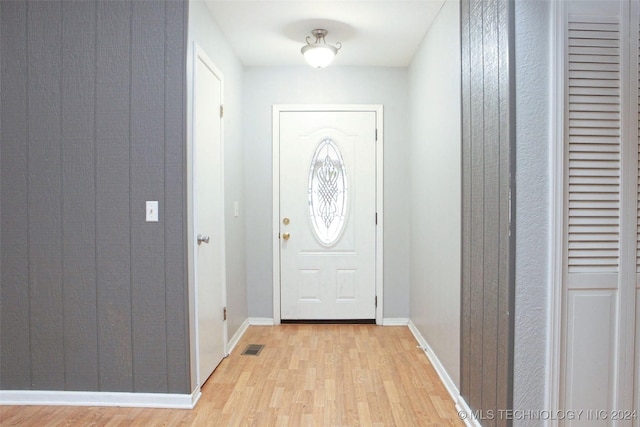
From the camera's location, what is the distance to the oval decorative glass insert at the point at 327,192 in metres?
3.96

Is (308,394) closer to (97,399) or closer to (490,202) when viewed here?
(97,399)

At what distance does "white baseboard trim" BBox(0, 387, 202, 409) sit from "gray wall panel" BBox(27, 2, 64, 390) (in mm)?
63

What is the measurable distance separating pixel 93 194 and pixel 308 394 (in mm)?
1747

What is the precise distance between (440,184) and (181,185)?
1693 millimetres

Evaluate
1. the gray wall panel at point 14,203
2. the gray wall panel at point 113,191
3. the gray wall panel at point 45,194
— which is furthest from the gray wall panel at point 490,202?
the gray wall panel at point 14,203

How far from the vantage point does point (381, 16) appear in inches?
114

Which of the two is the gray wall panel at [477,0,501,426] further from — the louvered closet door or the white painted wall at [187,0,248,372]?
the white painted wall at [187,0,248,372]

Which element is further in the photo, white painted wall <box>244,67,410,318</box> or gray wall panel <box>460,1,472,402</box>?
white painted wall <box>244,67,410,318</box>

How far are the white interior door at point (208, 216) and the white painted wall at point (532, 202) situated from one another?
5.72ft

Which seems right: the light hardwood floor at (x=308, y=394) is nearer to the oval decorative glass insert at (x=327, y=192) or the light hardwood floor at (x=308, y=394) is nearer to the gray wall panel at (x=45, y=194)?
the gray wall panel at (x=45, y=194)

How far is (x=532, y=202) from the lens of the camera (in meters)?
1.66

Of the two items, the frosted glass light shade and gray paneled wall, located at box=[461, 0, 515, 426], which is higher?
the frosted glass light shade

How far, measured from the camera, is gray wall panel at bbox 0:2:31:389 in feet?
7.71

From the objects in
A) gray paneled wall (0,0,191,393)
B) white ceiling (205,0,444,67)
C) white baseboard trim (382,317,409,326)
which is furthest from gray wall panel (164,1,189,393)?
white baseboard trim (382,317,409,326)
